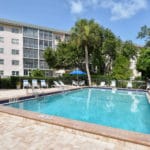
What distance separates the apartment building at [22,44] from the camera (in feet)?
124

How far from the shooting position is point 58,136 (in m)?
4.93

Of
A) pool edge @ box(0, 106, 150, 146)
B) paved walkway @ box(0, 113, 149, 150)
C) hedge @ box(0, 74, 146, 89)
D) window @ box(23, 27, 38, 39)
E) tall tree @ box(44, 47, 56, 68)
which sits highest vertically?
window @ box(23, 27, 38, 39)

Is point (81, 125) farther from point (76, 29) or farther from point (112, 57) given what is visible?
point (112, 57)

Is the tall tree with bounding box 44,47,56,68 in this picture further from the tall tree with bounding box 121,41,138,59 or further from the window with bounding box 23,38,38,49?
the window with bounding box 23,38,38,49

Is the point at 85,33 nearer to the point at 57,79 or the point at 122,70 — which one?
the point at 57,79

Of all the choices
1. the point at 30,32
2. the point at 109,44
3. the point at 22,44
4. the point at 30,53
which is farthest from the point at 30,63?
the point at 109,44

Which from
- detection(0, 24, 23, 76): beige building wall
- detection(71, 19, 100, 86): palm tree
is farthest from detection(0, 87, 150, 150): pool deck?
detection(0, 24, 23, 76): beige building wall

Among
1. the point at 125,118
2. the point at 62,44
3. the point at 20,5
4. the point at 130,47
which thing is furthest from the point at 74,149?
the point at 130,47

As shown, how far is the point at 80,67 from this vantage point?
101 feet

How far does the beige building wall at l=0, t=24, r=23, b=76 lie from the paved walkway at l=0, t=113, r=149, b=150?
113 feet

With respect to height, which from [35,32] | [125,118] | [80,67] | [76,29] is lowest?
[125,118]

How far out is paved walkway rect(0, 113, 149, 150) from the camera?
427 cm

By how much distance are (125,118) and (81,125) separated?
14.4 feet

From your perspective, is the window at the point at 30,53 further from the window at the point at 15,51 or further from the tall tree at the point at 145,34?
the tall tree at the point at 145,34
